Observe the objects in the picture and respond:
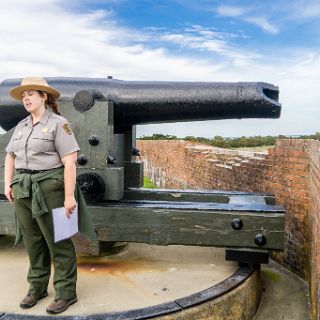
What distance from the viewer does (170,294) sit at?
3.29m

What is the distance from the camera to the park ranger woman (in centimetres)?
287

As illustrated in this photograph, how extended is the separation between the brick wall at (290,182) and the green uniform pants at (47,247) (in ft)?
5.54

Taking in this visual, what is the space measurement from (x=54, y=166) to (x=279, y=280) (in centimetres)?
259

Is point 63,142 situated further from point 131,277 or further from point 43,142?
point 131,277

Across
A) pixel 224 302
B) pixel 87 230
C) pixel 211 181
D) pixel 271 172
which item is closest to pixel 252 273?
pixel 224 302

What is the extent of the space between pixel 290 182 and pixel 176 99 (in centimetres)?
169

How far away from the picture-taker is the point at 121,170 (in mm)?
3971

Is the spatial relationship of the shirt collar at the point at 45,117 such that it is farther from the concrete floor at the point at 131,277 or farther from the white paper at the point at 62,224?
the concrete floor at the point at 131,277

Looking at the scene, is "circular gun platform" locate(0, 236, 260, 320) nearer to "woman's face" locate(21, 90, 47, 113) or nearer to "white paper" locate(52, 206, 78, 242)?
"white paper" locate(52, 206, 78, 242)

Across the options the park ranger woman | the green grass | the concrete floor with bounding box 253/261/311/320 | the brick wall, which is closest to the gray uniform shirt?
the park ranger woman

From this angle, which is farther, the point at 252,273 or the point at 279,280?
the point at 279,280

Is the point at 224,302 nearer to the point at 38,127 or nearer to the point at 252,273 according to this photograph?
the point at 252,273

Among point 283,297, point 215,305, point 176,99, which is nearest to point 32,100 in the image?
point 176,99

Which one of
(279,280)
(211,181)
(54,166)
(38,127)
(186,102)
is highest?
(186,102)
